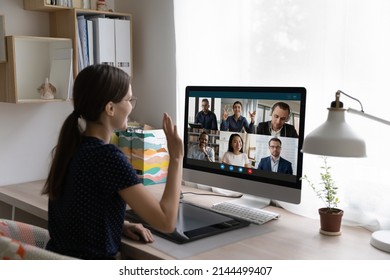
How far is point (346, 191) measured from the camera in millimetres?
1828

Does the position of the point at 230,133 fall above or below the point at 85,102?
below

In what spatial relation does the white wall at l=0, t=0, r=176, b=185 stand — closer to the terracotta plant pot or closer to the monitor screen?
the monitor screen

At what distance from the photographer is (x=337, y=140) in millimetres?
1424

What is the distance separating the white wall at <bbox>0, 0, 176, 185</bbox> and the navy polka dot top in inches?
43.7

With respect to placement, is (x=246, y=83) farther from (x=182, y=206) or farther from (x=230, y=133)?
(x=182, y=206)

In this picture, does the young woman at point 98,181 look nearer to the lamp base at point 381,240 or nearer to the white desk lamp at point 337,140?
the white desk lamp at point 337,140

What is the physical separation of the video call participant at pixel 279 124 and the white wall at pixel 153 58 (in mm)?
874

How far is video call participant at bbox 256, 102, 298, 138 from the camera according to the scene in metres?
1.75

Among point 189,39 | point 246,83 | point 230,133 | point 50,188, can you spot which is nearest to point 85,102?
point 50,188

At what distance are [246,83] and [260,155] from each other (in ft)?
1.52

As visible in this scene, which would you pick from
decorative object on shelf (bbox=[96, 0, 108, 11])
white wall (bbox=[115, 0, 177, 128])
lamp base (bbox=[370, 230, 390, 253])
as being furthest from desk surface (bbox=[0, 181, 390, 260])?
decorative object on shelf (bbox=[96, 0, 108, 11])

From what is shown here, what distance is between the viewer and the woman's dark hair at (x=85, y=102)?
4.78ft

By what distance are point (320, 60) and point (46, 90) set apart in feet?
4.43

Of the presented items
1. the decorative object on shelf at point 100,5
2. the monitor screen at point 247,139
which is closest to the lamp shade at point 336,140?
the monitor screen at point 247,139
